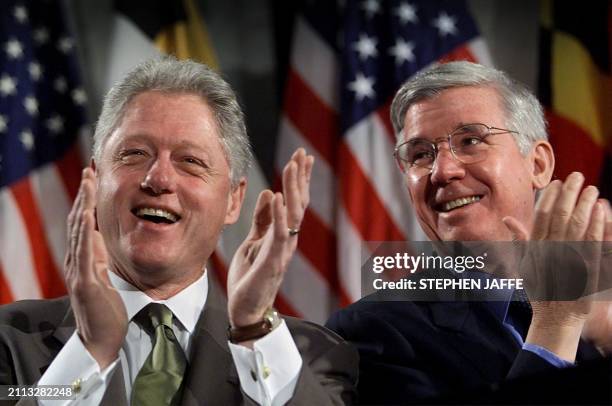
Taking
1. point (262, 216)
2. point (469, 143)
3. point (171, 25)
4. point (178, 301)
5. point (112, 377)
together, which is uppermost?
point (171, 25)

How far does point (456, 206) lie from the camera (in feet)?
4.34

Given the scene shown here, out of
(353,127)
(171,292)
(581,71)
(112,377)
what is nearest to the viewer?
(112,377)

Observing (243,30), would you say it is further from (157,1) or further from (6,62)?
(6,62)

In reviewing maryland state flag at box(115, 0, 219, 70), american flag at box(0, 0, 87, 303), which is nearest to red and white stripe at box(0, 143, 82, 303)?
american flag at box(0, 0, 87, 303)

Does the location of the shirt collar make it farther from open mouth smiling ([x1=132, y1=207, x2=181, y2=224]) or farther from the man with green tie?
open mouth smiling ([x1=132, y1=207, x2=181, y2=224])

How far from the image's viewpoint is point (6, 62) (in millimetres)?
2406

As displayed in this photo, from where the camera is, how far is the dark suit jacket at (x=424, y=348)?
1.28 metres

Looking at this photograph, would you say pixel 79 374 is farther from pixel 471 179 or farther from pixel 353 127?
pixel 353 127

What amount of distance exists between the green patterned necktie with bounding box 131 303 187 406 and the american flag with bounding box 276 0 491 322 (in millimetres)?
751

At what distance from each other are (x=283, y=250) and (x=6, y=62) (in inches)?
→ 60.7

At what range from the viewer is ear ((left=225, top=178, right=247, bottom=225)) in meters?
1.40

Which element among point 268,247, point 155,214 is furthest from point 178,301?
point 268,247

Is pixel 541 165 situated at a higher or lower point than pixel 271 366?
higher

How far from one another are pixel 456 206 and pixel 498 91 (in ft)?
0.64
